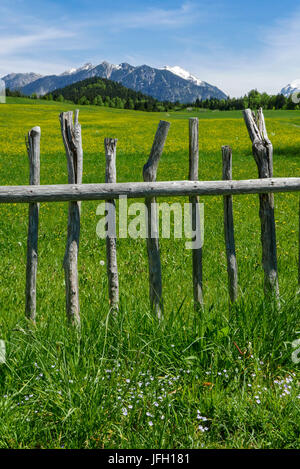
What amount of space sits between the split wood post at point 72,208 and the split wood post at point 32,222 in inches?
10.4

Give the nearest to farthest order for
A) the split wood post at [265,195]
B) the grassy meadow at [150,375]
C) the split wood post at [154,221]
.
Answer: the grassy meadow at [150,375] < the split wood post at [154,221] < the split wood post at [265,195]

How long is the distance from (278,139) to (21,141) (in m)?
16.4

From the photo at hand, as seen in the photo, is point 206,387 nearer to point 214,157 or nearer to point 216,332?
point 216,332

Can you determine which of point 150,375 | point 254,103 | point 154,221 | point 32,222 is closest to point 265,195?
point 154,221

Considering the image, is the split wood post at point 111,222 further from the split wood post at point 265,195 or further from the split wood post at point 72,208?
the split wood post at point 265,195

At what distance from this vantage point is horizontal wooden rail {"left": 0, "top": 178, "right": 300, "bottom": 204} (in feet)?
12.6

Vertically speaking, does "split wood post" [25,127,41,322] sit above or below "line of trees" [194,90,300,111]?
below

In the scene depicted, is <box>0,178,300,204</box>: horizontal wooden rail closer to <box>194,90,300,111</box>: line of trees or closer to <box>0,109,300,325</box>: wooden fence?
<box>0,109,300,325</box>: wooden fence

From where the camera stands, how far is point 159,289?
4312 mm

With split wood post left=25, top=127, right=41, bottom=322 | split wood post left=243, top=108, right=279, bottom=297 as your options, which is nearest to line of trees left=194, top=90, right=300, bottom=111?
split wood post left=243, top=108, right=279, bottom=297

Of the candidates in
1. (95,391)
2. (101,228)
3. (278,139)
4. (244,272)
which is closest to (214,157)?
→ (278,139)

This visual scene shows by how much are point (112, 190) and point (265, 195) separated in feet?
5.23

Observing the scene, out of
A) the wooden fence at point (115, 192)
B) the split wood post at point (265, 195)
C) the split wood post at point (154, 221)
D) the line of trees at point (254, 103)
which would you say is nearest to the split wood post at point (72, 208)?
the wooden fence at point (115, 192)

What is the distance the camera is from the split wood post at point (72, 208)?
4.06 meters
